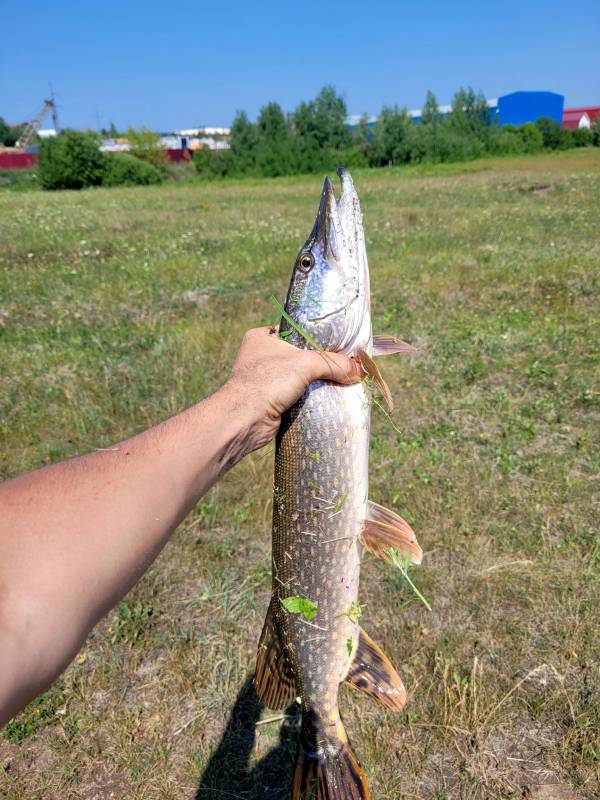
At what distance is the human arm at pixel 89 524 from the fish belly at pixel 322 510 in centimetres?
23

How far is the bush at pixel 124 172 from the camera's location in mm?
38969

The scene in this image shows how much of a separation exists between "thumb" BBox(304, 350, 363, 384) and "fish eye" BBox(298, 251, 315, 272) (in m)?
0.30

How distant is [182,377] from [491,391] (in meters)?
2.84

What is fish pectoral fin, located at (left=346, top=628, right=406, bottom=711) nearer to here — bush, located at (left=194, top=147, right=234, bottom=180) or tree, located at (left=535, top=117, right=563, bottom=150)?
bush, located at (left=194, top=147, right=234, bottom=180)

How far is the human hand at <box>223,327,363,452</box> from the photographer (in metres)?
1.79

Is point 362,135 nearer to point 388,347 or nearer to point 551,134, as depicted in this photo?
point 551,134

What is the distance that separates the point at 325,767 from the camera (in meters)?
1.83

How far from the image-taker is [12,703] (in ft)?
3.20

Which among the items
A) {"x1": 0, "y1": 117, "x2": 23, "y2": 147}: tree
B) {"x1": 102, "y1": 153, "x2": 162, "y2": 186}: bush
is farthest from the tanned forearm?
{"x1": 0, "y1": 117, "x2": 23, "y2": 147}: tree

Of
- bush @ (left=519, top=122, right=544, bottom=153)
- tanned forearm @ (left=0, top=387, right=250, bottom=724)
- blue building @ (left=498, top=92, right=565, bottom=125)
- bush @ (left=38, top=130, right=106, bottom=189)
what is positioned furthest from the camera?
blue building @ (left=498, top=92, right=565, bottom=125)

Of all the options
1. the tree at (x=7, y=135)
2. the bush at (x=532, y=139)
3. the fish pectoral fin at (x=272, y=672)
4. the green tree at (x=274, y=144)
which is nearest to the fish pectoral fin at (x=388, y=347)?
the fish pectoral fin at (x=272, y=672)

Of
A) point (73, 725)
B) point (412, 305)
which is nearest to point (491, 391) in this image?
point (412, 305)

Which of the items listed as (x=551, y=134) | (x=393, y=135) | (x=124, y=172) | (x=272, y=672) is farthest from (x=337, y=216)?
(x=551, y=134)

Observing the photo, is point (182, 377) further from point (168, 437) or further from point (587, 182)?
point (587, 182)
